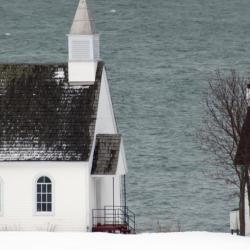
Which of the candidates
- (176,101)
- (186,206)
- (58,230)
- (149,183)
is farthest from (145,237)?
(176,101)

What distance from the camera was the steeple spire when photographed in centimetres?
5928

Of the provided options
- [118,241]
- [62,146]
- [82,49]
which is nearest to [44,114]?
[62,146]

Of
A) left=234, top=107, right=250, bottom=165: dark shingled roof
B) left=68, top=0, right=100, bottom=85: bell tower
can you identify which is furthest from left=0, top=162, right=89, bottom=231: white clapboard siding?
left=234, top=107, right=250, bottom=165: dark shingled roof

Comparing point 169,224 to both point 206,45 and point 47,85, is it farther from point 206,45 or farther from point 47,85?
point 206,45

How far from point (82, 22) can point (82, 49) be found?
1.05 metres

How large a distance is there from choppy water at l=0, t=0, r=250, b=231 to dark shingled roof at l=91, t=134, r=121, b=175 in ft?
73.0

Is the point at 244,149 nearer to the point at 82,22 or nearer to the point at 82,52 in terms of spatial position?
the point at 82,52

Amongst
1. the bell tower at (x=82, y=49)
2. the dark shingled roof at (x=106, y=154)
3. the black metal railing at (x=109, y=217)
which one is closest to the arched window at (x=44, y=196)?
the dark shingled roof at (x=106, y=154)

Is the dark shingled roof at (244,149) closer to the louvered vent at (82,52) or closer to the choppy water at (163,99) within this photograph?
the louvered vent at (82,52)

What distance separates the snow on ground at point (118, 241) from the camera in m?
45.7

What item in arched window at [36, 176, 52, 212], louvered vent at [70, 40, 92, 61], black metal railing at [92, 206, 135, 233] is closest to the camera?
arched window at [36, 176, 52, 212]

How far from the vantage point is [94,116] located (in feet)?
190

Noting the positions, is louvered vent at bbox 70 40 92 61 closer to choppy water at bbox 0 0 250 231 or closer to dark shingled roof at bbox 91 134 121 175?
dark shingled roof at bbox 91 134 121 175

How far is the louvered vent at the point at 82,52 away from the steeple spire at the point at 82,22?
415 millimetres
